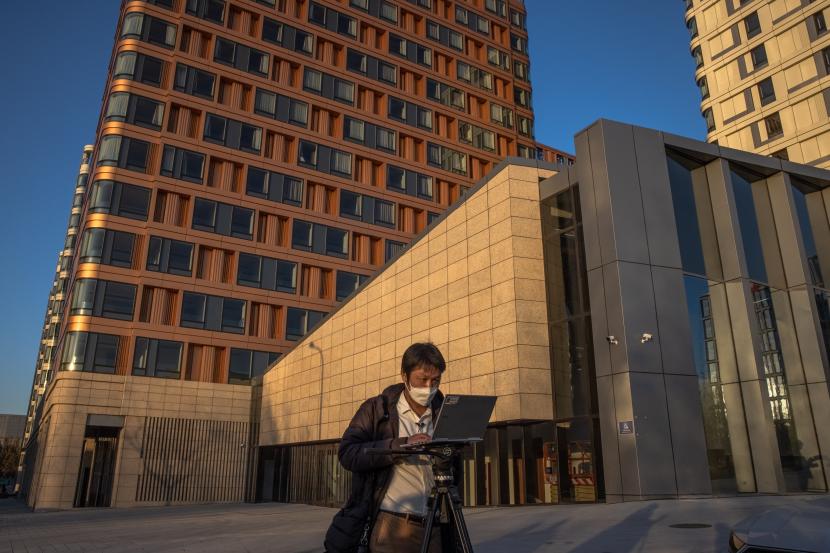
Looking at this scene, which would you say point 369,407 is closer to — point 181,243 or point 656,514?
point 656,514

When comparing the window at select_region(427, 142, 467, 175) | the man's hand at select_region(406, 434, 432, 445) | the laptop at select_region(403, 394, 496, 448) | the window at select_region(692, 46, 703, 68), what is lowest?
the man's hand at select_region(406, 434, 432, 445)

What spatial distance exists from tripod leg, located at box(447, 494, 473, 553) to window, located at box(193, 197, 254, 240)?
37227 millimetres

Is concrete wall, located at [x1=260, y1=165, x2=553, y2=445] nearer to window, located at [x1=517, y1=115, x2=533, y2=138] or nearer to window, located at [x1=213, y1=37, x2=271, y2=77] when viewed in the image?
window, located at [x1=213, y1=37, x2=271, y2=77]

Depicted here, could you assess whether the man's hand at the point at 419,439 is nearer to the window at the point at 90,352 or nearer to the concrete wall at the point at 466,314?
the concrete wall at the point at 466,314

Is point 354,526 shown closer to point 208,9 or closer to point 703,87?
point 208,9

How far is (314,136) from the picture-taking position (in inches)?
1752

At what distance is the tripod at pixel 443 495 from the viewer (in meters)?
3.63

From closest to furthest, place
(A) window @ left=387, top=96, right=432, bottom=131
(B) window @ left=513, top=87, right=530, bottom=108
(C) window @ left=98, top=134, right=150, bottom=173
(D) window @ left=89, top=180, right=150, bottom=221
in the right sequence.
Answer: (D) window @ left=89, top=180, right=150, bottom=221 → (C) window @ left=98, top=134, right=150, bottom=173 → (A) window @ left=387, top=96, right=432, bottom=131 → (B) window @ left=513, top=87, right=530, bottom=108

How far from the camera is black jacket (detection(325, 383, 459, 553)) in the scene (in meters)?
3.80

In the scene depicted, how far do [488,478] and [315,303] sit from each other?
78.7 ft

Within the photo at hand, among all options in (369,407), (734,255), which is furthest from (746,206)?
(369,407)

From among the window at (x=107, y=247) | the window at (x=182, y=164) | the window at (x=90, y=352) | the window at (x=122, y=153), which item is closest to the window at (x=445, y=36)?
the window at (x=182, y=164)

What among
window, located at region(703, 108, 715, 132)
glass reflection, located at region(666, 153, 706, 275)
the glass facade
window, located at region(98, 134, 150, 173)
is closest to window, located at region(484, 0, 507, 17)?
window, located at region(703, 108, 715, 132)

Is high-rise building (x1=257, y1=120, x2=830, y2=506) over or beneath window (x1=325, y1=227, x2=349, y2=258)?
beneath
